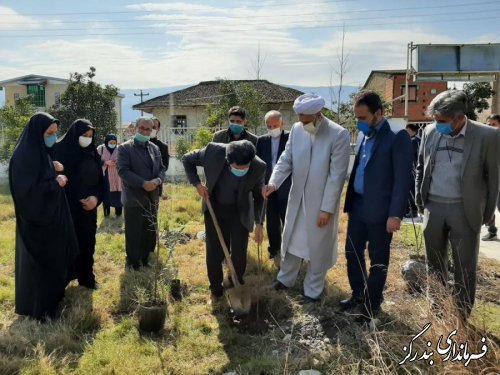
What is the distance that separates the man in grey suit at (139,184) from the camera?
4902 millimetres

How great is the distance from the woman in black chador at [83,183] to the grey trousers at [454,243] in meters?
3.11

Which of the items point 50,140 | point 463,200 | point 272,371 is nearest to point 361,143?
point 463,200

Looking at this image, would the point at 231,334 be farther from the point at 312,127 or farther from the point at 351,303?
the point at 312,127

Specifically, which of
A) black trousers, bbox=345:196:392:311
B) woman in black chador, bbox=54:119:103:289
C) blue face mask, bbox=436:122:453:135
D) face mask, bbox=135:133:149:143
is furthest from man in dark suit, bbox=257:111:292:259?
blue face mask, bbox=436:122:453:135

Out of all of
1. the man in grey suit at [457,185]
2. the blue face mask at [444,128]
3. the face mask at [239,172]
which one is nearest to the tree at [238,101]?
the face mask at [239,172]

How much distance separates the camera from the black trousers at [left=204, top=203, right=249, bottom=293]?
4004mm

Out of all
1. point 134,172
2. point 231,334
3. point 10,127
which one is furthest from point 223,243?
point 10,127

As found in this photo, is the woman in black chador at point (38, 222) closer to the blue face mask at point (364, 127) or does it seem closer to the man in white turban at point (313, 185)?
the man in white turban at point (313, 185)

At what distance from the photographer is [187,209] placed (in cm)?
912

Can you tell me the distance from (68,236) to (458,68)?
11190mm

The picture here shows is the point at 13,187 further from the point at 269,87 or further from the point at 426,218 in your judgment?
the point at 269,87

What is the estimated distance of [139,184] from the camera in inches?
190

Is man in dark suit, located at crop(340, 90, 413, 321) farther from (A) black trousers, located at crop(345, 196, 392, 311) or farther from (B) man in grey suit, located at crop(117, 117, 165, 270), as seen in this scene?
(B) man in grey suit, located at crop(117, 117, 165, 270)

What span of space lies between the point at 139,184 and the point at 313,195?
1873mm
